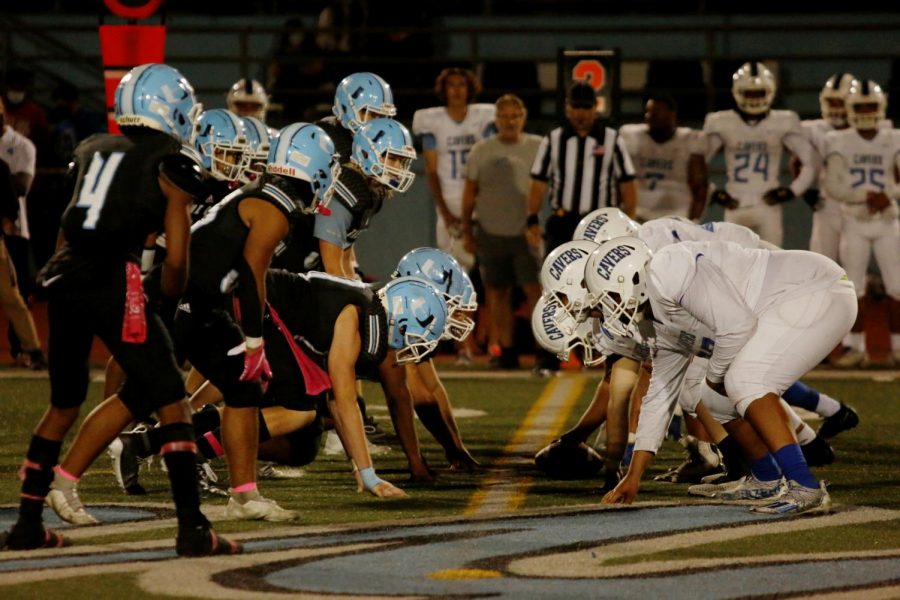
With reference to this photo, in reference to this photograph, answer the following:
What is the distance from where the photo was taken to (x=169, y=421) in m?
5.04

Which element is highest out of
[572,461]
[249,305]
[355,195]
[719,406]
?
[355,195]

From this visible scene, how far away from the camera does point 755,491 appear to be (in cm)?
631

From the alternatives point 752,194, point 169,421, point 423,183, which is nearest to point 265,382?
point 169,421

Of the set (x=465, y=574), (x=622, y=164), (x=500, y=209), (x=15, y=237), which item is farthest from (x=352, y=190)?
(x=15, y=237)

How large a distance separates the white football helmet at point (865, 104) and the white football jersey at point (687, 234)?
16.5ft

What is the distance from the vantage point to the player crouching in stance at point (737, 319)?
5.79 m

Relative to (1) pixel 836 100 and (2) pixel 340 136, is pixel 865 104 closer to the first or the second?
(1) pixel 836 100

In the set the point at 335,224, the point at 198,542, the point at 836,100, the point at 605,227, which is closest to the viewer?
the point at 198,542

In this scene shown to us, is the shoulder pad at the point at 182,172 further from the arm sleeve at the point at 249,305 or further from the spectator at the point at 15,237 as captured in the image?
the spectator at the point at 15,237

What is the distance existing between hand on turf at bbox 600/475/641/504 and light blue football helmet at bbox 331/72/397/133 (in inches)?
121

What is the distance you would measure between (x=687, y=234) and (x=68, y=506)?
2853 mm

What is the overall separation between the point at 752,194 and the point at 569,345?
218 inches

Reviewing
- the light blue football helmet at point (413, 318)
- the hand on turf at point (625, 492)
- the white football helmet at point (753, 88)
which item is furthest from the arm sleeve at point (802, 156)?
the hand on turf at point (625, 492)

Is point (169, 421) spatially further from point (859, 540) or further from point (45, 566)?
point (859, 540)
